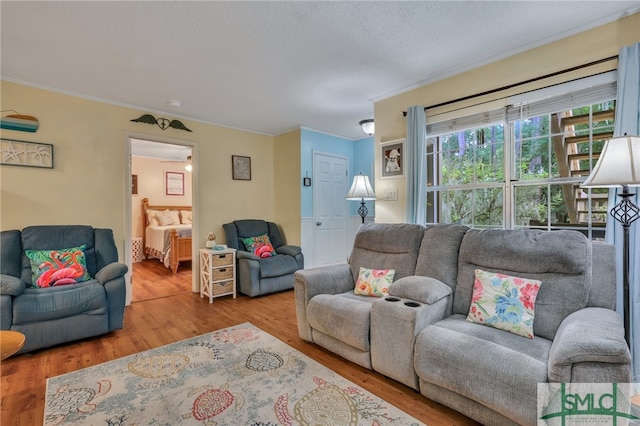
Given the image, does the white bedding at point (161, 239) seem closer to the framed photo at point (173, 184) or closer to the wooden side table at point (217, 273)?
the framed photo at point (173, 184)

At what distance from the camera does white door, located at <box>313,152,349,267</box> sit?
5.12 meters

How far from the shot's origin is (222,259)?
13.5 ft

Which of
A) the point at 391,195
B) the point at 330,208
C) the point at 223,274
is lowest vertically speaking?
the point at 223,274

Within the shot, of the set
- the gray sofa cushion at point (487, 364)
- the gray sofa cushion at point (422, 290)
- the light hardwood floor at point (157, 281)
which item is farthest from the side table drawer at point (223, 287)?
the gray sofa cushion at point (487, 364)

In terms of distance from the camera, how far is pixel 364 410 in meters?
1.78

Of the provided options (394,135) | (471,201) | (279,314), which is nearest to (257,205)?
(279,314)

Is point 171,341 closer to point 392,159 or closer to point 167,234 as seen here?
point 392,159

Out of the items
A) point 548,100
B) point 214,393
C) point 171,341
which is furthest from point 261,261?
point 548,100

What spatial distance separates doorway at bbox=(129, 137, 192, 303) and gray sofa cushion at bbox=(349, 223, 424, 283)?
132 inches

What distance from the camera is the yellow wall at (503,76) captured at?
7.05ft

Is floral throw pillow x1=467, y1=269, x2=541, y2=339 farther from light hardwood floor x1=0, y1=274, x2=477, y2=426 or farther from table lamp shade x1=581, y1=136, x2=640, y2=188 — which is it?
table lamp shade x1=581, y1=136, x2=640, y2=188

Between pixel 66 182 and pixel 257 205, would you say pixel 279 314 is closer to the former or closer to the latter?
pixel 257 205

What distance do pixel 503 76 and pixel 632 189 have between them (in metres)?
1.31

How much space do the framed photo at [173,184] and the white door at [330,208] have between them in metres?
4.42
